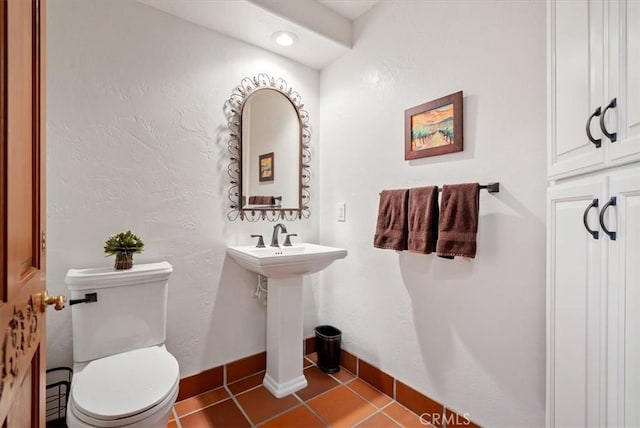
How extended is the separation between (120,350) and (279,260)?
2.81ft

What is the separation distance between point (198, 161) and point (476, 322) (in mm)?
1757

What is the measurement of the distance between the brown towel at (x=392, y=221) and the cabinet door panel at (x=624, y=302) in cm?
95

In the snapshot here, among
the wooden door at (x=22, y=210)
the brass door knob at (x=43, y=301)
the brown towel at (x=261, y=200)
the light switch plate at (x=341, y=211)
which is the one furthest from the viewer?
the light switch plate at (x=341, y=211)

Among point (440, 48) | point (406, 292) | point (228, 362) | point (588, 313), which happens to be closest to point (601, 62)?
point (588, 313)

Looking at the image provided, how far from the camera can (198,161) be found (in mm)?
1857

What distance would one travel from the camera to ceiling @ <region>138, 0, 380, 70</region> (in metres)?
1.71

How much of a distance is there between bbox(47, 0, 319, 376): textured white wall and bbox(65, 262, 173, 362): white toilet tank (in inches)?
7.6

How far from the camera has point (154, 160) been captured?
5.64 ft

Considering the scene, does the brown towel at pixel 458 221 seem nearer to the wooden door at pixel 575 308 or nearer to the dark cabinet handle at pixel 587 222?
the wooden door at pixel 575 308

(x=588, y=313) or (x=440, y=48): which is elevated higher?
(x=440, y=48)

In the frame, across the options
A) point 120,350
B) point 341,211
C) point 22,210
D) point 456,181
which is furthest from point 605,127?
point 120,350

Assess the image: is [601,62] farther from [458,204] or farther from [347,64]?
[347,64]

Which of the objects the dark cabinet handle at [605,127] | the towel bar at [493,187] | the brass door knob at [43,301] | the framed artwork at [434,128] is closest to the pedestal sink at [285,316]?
the framed artwork at [434,128]

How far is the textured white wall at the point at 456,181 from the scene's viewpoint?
1.27m
